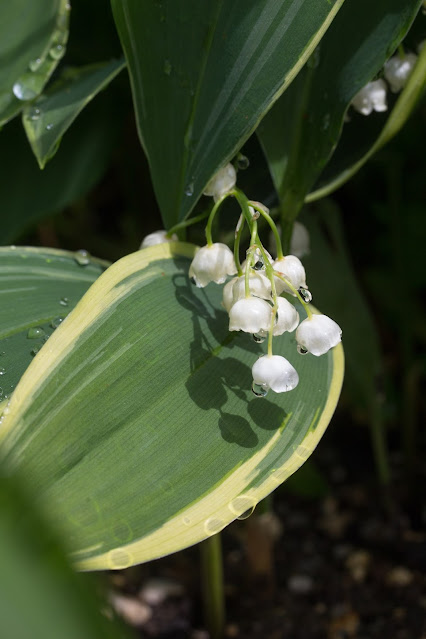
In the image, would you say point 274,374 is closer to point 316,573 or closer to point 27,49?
point 27,49

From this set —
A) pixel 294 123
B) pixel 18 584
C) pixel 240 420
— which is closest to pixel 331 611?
pixel 240 420

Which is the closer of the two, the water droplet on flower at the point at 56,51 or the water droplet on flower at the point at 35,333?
the water droplet on flower at the point at 35,333

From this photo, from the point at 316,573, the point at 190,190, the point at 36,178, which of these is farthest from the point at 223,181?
the point at 316,573

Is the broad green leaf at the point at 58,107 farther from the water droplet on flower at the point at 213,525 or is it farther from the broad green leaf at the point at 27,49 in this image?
the water droplet on flower at the point at 213,525

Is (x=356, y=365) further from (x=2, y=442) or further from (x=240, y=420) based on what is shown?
(x=2, y=442)

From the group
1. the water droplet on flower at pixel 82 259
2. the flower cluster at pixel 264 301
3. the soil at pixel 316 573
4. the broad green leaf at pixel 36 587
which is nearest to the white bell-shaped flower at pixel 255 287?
the flower cluster at pixel 264 301

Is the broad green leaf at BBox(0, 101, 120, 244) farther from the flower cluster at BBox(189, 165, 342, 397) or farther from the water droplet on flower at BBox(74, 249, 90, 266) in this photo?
the flower cluster at BBox(189, 165, 342, 397)

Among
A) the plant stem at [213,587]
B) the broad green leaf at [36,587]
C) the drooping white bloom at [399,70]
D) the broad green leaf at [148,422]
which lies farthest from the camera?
the plant stem at [213,587]

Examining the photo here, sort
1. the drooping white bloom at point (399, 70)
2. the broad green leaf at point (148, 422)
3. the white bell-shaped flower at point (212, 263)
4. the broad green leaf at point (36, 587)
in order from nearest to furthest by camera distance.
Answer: the broad green leaf at point (36, 587) → the broad green leaf at point (148, 422) → the white bell-shaped flower at point (212, 263) → the drooping white bloom at point (399, 70)
